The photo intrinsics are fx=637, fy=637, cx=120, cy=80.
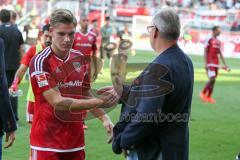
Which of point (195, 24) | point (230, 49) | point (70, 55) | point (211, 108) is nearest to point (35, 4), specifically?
point (195, 24)

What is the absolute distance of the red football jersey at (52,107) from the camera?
5.34 metres

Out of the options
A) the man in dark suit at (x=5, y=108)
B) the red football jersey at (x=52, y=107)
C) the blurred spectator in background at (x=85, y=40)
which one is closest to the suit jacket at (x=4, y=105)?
the man in dark suit at (x=5, y=108)

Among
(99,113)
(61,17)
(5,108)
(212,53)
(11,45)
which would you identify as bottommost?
(212,53)

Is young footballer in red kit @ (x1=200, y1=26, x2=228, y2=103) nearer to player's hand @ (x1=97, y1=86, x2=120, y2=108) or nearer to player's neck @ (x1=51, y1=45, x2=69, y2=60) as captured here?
player's neck @ (x1=51, y1=45, x2=69, y2=60)

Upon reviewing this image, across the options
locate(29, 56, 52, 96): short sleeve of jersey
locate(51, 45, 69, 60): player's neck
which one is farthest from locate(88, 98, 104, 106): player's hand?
locate(51, 45, 69, 60): player's neck

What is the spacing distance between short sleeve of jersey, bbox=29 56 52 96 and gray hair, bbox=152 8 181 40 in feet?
3.79

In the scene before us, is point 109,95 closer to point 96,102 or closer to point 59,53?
point 96,102

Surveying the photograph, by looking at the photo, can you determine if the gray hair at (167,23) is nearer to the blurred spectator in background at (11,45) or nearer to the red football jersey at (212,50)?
the blurred spectator in background at (11,45)

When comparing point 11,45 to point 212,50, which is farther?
point 212,50

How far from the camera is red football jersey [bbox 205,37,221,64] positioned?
18.9 m

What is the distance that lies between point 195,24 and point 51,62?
39282 mm

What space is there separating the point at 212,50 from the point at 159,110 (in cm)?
1468

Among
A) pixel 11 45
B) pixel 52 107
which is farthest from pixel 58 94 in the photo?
pixel 11 45

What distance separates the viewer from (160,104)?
4543 millimetres
